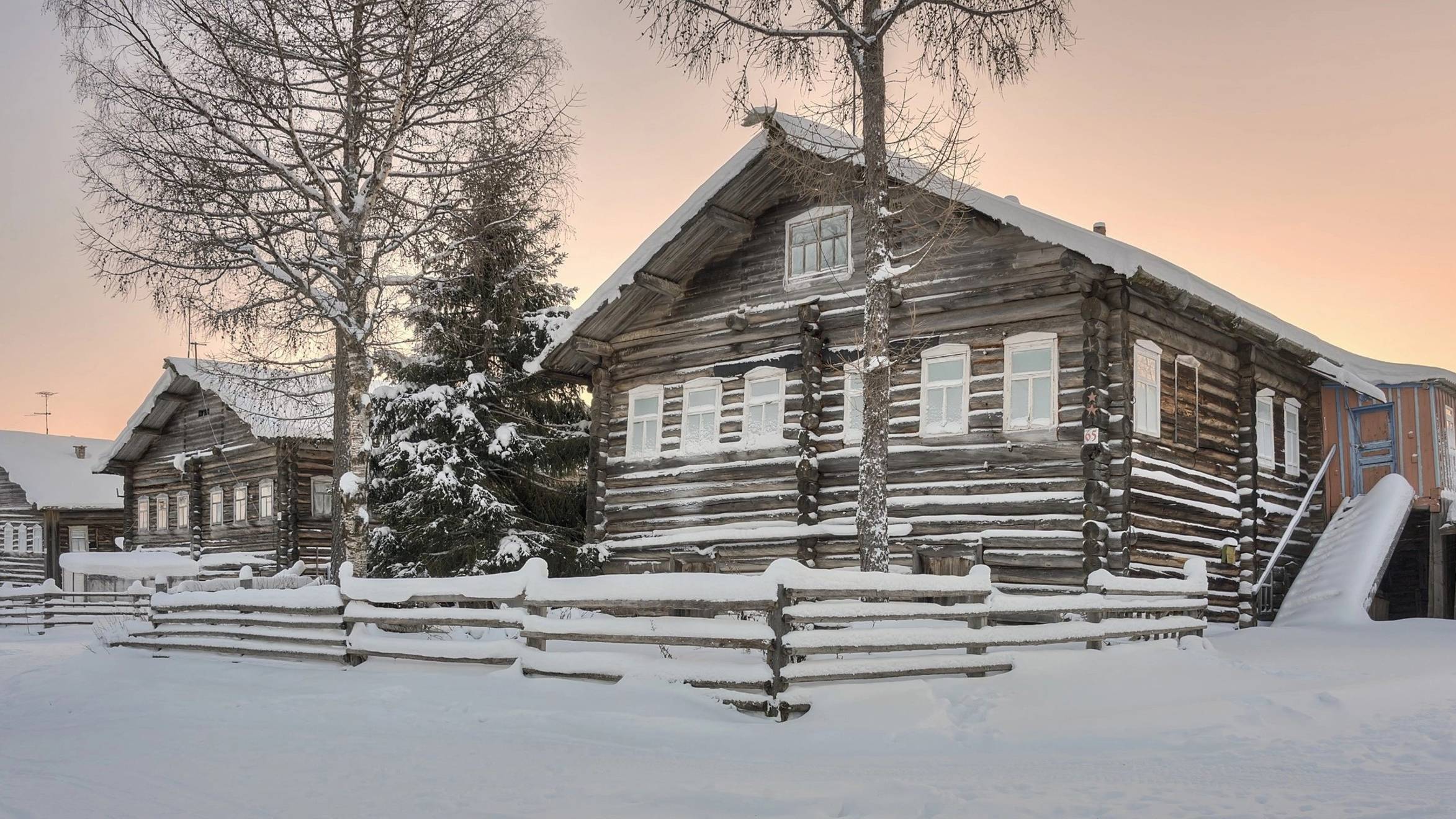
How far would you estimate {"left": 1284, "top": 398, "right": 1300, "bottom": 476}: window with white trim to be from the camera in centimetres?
2278

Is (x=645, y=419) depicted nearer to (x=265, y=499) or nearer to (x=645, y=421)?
(x=645, y=421)

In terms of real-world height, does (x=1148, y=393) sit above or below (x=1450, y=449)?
above

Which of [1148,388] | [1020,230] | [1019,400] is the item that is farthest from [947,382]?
[1148,388]

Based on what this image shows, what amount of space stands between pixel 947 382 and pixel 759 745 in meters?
9.90

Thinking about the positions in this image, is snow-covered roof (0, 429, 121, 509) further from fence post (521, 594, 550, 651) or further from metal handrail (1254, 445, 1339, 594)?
metal handrail (1254, 445, 1339, 594)

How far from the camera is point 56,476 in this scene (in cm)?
4550

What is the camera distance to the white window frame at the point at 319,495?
34.4 metres

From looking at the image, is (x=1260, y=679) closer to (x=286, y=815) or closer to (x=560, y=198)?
(x=286, y=815)

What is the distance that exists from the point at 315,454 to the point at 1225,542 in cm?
2498

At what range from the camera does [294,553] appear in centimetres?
3369

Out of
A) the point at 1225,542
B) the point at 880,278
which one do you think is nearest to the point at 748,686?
the point at 880,278

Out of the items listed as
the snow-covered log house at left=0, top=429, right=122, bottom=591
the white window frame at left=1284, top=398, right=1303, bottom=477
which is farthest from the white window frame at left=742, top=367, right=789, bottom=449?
the snow-covered log house at left=0, top=429, right=122, bottom=591

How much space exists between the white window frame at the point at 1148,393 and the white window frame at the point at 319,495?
23.8m

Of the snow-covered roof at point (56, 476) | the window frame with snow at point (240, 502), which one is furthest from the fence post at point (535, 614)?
the snow-covered roof at point (56, 476)
